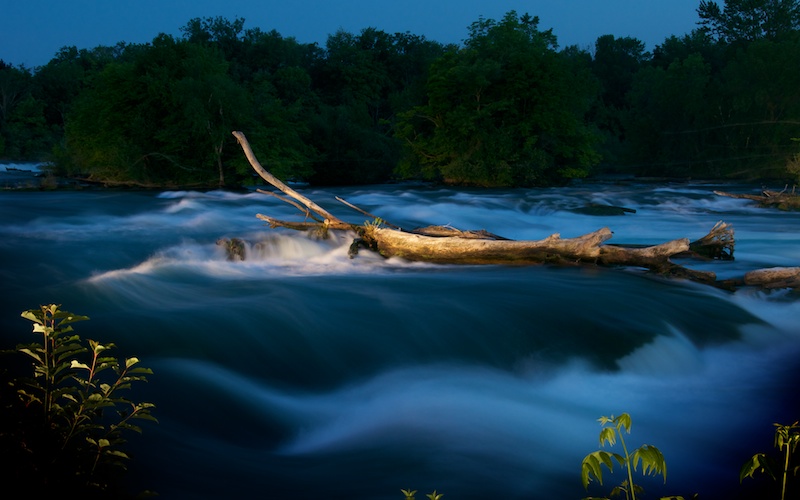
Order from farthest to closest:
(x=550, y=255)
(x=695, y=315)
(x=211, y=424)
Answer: (x=550, y=255), (x=695, y=315), (x=211, y=424)

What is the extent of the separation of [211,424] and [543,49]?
27.8m

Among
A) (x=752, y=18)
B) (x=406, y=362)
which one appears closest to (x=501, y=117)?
(x=406, y=362)

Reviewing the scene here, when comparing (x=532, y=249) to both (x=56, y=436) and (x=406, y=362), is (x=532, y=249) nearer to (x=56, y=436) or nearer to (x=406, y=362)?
(x=406, y=362)

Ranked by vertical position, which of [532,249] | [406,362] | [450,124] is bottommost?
[406,362]

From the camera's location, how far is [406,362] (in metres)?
6.87

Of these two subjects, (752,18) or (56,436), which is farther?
(752,18)

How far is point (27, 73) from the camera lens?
6209 cm

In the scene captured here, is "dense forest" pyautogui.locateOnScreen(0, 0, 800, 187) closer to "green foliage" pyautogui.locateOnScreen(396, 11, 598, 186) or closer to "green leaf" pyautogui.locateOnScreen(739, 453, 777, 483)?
"green foliage" pyautogui.locateOnScreen(396, 11, 598, 186)

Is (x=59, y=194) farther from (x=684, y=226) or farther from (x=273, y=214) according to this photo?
(x=684, y=226)

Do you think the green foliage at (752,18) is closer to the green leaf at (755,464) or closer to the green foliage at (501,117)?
the green foliage at (501,117)

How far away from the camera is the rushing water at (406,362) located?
15.5 ft

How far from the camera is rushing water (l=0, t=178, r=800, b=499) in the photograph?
4.71m

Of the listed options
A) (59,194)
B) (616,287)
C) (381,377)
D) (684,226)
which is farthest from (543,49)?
(381,377)

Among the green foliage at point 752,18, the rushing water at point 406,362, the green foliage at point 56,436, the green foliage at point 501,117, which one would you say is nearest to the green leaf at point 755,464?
the rushing water at point 406,362
